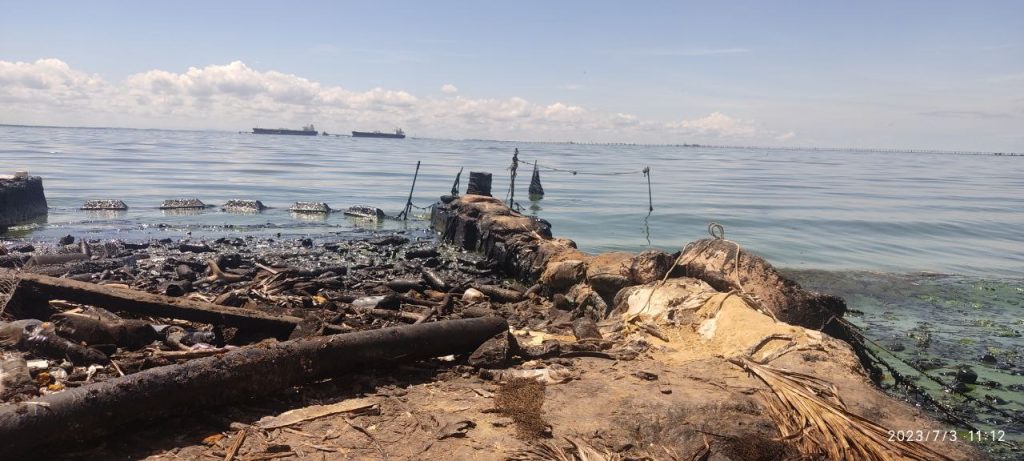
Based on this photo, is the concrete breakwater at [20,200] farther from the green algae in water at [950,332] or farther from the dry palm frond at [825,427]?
the green algae in water at [950,332]

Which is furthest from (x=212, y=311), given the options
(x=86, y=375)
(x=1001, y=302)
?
(x=1001, y=302)

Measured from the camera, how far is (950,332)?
427 inches

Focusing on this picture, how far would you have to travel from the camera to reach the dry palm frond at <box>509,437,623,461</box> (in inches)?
167

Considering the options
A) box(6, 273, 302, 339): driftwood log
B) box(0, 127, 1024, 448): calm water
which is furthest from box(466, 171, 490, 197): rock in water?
box(6, 273, 302, 339): driftwood log

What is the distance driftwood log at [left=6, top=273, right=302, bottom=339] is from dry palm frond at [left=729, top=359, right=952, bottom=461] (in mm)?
4933

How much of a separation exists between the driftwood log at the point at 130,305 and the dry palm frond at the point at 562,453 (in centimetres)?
353

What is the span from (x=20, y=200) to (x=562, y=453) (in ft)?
68.7

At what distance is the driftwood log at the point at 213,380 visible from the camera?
12.7ft

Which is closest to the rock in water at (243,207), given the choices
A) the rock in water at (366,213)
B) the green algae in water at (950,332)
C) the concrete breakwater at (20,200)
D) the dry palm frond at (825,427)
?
the rock in water at (366,213)

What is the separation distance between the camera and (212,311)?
6684 millimetres

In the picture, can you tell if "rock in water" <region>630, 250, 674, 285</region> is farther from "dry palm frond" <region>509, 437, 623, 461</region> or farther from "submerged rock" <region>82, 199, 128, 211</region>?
"submerged rock" <region>82, 199, 128, 211</region>

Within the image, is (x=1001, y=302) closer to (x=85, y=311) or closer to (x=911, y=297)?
(x=911, y=297)

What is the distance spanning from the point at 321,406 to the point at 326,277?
255 inches

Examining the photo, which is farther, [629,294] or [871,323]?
[871,323]
